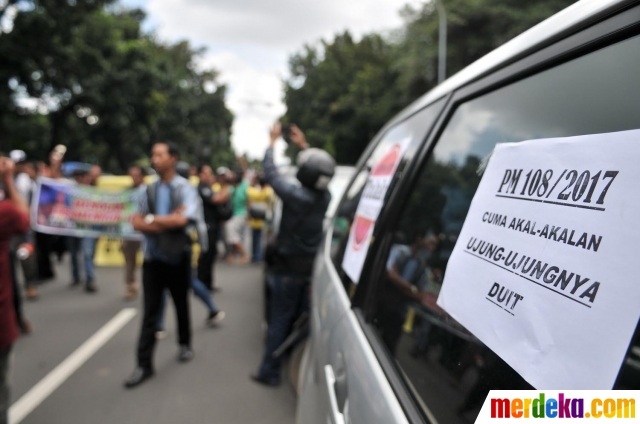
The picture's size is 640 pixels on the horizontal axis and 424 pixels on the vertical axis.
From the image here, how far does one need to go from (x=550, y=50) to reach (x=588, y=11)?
110mm

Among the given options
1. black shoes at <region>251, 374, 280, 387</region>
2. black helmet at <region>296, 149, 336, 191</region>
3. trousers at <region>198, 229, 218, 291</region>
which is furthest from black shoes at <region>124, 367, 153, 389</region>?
trousers at <region>198, 229, 218, 291</region>

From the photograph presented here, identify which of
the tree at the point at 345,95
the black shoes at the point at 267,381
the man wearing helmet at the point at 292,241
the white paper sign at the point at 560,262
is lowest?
the black shoes at the point at 267,381

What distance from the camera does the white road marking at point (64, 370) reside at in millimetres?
3275

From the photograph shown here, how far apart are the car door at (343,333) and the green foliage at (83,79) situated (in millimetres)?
19588

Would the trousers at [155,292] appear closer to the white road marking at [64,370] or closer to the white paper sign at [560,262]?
the white road marking at [64,370]

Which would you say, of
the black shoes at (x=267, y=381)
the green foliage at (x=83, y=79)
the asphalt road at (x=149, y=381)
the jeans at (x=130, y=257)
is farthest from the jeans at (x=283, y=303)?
the green foliage at (x=83, y=79)

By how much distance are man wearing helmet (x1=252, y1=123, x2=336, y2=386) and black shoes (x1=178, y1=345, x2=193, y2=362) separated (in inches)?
35.9

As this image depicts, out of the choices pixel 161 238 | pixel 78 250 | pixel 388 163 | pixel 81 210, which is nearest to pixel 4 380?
pixel 161 238

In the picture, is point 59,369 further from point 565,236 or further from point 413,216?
point 565,236

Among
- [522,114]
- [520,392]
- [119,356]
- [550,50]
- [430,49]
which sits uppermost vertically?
[430,49]

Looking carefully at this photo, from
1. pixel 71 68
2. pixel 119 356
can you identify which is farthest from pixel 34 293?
pixel 71 68

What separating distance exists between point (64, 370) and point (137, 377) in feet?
2.50

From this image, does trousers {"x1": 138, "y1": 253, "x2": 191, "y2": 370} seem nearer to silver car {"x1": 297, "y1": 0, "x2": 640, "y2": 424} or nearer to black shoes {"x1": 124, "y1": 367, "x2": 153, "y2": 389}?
black shoes {"x1": 124, "y1": 367, "x2": 153, "y2": 389}

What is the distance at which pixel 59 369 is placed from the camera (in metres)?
3.93
